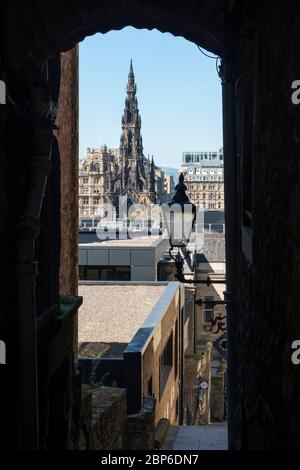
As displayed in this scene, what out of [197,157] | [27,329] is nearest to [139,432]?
[27,329]

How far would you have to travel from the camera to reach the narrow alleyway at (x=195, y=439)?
13496mm

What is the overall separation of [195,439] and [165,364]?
7184mm

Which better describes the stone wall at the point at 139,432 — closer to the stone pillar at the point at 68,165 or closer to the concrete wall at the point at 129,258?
the stone pillar at the point at 68,165

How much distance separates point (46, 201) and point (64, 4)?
95.5 inches

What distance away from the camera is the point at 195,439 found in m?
14.8

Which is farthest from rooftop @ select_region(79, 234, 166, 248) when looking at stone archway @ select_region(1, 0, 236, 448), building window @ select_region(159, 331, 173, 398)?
stone archway @ select_region(1, 0, 236, 448)

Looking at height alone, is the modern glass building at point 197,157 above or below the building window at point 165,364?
above

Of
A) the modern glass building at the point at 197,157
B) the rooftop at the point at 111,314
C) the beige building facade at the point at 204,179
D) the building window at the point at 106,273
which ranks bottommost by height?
the rooftop at the point at 111,314

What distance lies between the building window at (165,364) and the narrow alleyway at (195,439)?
2595mm

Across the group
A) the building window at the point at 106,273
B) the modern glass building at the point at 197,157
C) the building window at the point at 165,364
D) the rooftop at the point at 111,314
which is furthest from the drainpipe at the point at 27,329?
the modern glass building at the point at 197,157

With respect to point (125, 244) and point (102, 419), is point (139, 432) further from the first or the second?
point (125, 244)

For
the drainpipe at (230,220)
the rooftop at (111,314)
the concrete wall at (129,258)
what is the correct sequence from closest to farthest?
1. the drainpipe at (230,220)
2. the rooftop at (111,314)
3. the concrete wall at (129,258)

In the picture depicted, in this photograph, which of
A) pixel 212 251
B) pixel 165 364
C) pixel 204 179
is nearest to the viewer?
pixel 165 364

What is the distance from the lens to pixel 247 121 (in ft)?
17.7
